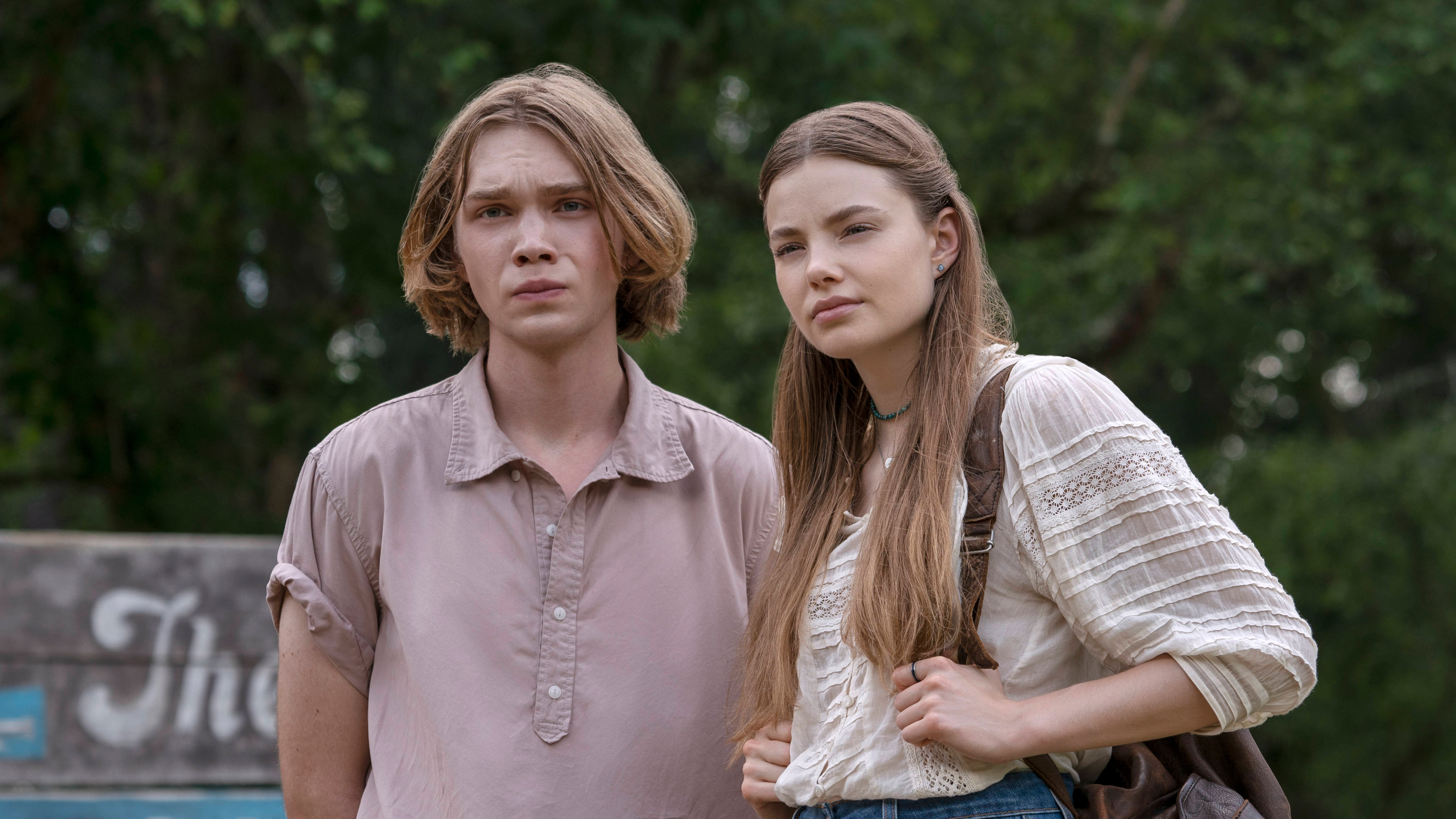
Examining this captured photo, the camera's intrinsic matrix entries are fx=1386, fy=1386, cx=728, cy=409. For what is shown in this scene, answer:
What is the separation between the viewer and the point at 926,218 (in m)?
1.92

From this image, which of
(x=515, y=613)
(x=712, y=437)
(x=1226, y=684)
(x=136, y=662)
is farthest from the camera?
(x=136, y=662)

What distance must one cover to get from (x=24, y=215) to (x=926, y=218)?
6015 mm

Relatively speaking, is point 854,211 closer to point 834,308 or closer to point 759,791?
point 834,308

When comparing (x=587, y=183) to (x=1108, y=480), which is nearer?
(x=1108, y=480)

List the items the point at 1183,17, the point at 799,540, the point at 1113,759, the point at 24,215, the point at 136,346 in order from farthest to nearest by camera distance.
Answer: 1. the point at 1183,17
2. the point at 136,346
3. the point at 24,215
4. the point at 799,540
5. the point at 1113,759

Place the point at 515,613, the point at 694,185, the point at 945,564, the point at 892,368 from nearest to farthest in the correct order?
the point at 945,564
the point at 892,368
the point at 515,613
the point at 694,185

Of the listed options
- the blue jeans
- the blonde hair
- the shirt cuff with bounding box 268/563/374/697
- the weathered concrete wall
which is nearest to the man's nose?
the blonde hair

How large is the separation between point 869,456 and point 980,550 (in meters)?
0.35

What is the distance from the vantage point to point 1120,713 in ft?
5.41

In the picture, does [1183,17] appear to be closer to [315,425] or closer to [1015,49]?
[1015,49]

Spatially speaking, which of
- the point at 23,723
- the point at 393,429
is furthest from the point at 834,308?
the point at 23,723

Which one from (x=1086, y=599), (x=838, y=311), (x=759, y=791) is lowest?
(x=759, y=791)

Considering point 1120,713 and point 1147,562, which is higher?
point 1147,562

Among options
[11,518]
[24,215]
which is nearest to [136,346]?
[24,215]
